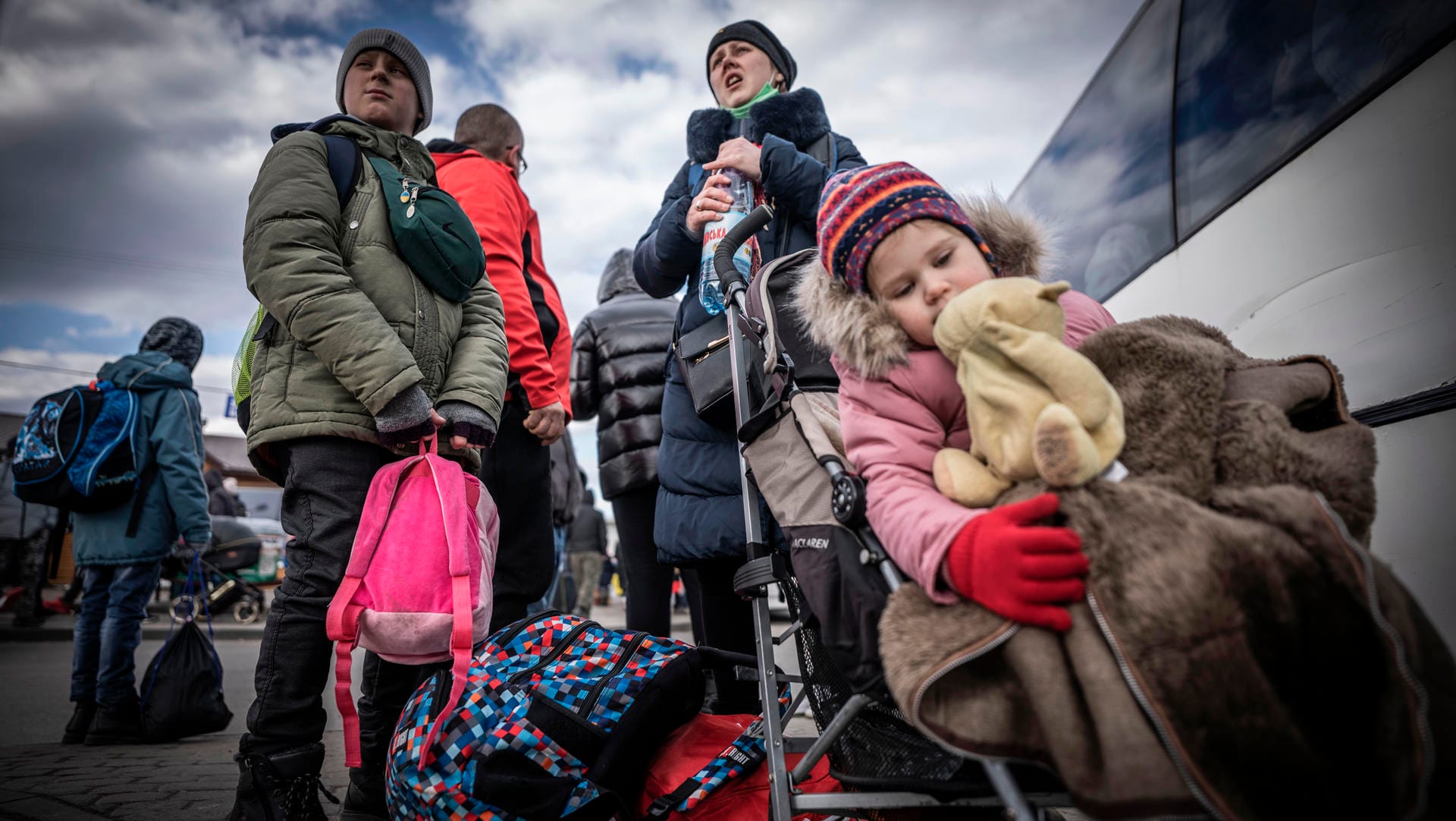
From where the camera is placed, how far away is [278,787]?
1771 millimetres

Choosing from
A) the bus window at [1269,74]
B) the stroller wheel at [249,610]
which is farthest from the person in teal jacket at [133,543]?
the stroller wheel at [249,610]

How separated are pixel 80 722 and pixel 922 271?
4.35m

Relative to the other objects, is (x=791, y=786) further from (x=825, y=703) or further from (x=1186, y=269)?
(x=1186, y=269)

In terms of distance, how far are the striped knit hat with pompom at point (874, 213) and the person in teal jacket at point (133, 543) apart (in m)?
3.65

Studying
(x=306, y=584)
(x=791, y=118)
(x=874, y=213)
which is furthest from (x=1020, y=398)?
(x=306, y=584)

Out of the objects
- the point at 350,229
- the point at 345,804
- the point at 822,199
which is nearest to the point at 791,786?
the point at 822,199

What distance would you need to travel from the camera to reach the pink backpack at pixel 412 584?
1.77 metres

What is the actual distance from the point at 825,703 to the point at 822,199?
114 centimetres

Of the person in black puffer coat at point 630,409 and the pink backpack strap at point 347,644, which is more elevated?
the person in black puffer coat at point 630,409

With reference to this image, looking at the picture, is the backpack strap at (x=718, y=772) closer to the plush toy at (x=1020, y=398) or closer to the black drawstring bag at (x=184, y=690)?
the plush toy at (x=1020, y=398)

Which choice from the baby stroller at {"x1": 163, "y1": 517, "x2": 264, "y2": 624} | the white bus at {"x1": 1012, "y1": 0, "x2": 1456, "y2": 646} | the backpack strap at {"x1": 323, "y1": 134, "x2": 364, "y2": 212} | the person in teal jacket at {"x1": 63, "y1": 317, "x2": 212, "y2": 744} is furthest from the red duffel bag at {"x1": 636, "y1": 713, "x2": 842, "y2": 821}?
the baby stroller at {"x1": 163, "y1": 517, "x2": 264, "y2": 624}

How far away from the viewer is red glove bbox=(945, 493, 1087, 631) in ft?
3.48

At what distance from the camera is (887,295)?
1.62 meters

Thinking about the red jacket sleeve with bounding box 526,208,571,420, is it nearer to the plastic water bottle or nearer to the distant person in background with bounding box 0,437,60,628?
the plastic water bottle
